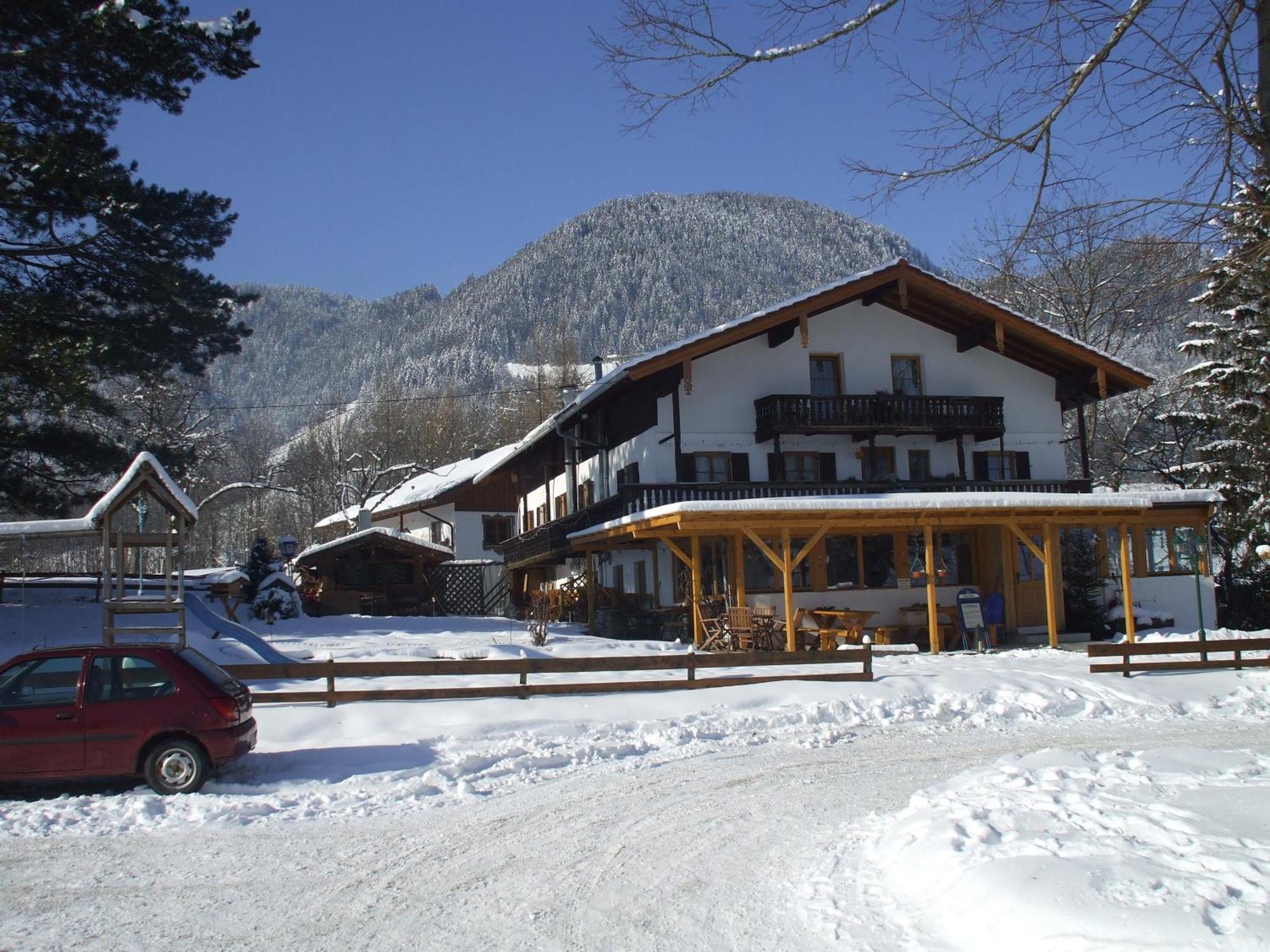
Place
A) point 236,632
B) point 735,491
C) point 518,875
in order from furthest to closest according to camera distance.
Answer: point 735,491 → point 236,632 → point 518,875

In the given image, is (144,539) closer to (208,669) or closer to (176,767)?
(208,669)

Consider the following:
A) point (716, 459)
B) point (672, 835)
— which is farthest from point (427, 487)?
point (672, 835)

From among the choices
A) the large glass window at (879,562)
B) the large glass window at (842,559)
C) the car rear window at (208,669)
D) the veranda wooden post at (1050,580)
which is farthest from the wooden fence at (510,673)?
the large glass window at (879,562)

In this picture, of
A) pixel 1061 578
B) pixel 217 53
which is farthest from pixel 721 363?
pixel 217 53

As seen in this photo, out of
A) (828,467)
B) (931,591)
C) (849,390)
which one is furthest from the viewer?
(849,390)

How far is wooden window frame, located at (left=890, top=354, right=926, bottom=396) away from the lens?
30.7 metres

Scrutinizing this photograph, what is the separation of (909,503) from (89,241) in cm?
1633

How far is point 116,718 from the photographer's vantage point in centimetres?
1002

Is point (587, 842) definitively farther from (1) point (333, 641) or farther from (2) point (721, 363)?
(2) point (721, 363)

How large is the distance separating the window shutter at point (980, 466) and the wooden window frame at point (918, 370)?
2466 mm

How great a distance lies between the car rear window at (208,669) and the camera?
34.6 ft

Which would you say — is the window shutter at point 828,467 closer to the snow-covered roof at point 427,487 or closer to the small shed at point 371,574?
the snow-covered roof at point 427,487

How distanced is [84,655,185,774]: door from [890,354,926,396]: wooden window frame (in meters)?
24.0

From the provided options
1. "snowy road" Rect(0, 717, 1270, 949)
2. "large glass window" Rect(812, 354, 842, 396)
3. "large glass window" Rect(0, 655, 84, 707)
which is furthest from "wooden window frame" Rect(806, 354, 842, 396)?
"large glass window" Rect(0, 655, 84, 707)
